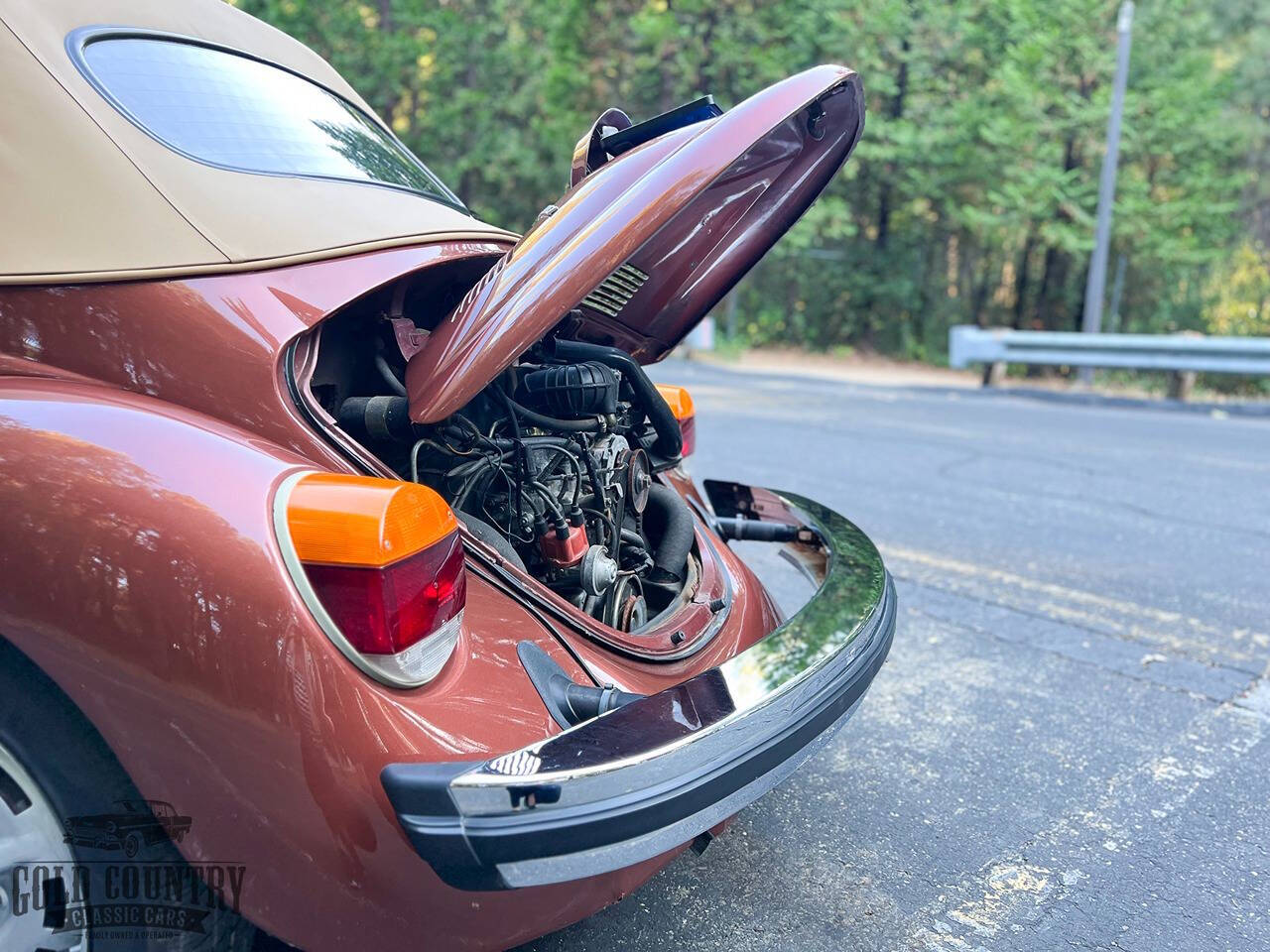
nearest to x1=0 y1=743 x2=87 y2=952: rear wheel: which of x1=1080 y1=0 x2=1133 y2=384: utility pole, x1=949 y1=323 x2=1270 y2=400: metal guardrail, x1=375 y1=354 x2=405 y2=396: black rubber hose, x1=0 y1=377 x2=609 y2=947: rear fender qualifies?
x1=0 y1=377 x2=609 y2=947: rear fender

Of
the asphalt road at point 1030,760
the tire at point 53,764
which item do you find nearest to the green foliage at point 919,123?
the asphalt road at point 1030,760

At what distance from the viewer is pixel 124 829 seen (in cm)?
155

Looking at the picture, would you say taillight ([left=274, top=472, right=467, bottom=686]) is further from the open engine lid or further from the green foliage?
the green foliage

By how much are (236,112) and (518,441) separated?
40.1 inches

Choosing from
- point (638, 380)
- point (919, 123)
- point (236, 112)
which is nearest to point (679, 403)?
point (638, 380)

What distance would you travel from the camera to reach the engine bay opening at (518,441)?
2.17 metres

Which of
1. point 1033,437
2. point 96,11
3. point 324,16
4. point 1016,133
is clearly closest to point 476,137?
point 324,16

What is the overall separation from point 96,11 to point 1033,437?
7963mm

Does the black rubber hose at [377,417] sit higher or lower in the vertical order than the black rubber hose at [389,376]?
lower

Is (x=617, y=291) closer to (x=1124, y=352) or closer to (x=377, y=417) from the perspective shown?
(x=377, y=417)

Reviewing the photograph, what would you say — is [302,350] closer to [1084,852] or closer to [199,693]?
[199,693]

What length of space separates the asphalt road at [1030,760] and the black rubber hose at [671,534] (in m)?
0.69

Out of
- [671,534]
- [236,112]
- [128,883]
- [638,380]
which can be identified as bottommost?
[128,883]

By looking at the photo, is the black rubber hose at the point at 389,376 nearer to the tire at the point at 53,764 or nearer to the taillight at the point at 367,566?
the taillight at the point at 367,566
